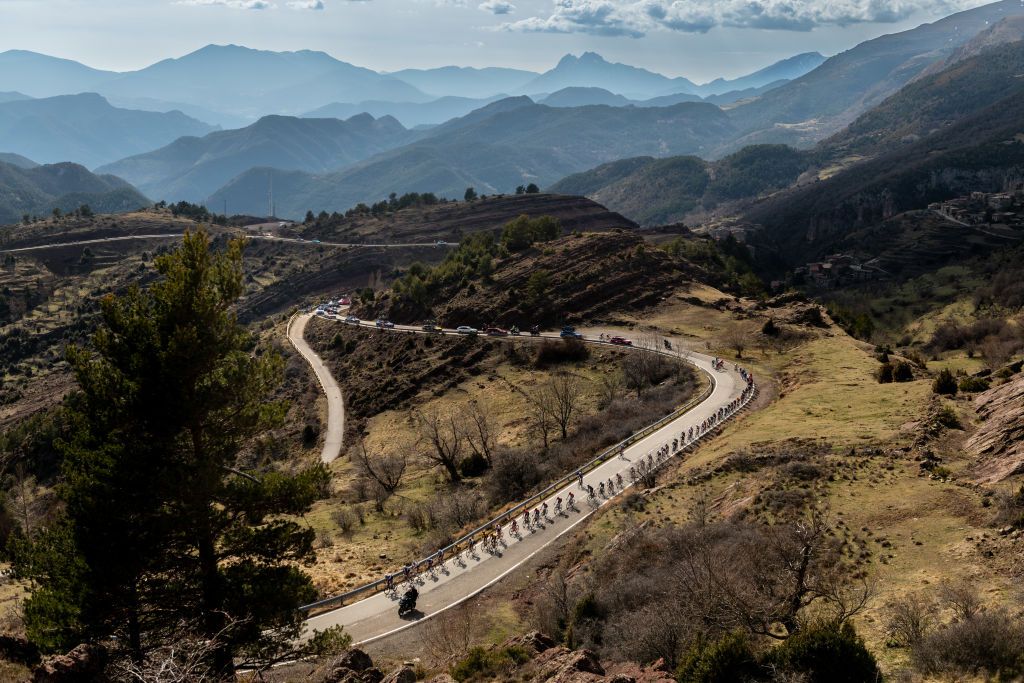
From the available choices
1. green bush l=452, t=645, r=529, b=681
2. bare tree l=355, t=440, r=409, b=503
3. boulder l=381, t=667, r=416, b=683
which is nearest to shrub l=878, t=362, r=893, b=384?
bare tree l=355, t=440, r=409, b=503

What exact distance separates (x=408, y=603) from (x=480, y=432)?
26.2 metres

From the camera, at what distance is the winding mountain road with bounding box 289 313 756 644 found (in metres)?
27.5

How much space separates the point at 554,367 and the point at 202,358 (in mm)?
56427

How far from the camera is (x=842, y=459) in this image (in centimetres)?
3105

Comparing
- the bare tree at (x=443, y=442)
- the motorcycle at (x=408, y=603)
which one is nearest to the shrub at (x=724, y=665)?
the motorcycle at (x=408, y=603)

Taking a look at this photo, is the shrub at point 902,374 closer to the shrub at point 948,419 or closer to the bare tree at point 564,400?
the shrub at point 948,419

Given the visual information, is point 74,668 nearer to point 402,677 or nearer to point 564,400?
point 402,677

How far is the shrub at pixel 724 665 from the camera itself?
15031 mm

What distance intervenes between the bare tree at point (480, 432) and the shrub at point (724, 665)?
1430 inches

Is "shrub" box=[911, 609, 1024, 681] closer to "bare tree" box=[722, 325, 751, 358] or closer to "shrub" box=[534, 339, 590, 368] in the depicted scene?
"bare tree" box=[722, 325, 751, 358]

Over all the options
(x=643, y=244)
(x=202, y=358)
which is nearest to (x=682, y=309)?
(x=643, y=244)

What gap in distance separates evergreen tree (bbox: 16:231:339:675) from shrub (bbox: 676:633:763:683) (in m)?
11.0

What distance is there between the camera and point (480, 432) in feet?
175

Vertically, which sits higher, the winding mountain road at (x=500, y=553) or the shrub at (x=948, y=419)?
the shrub at (x=948, y=419)
